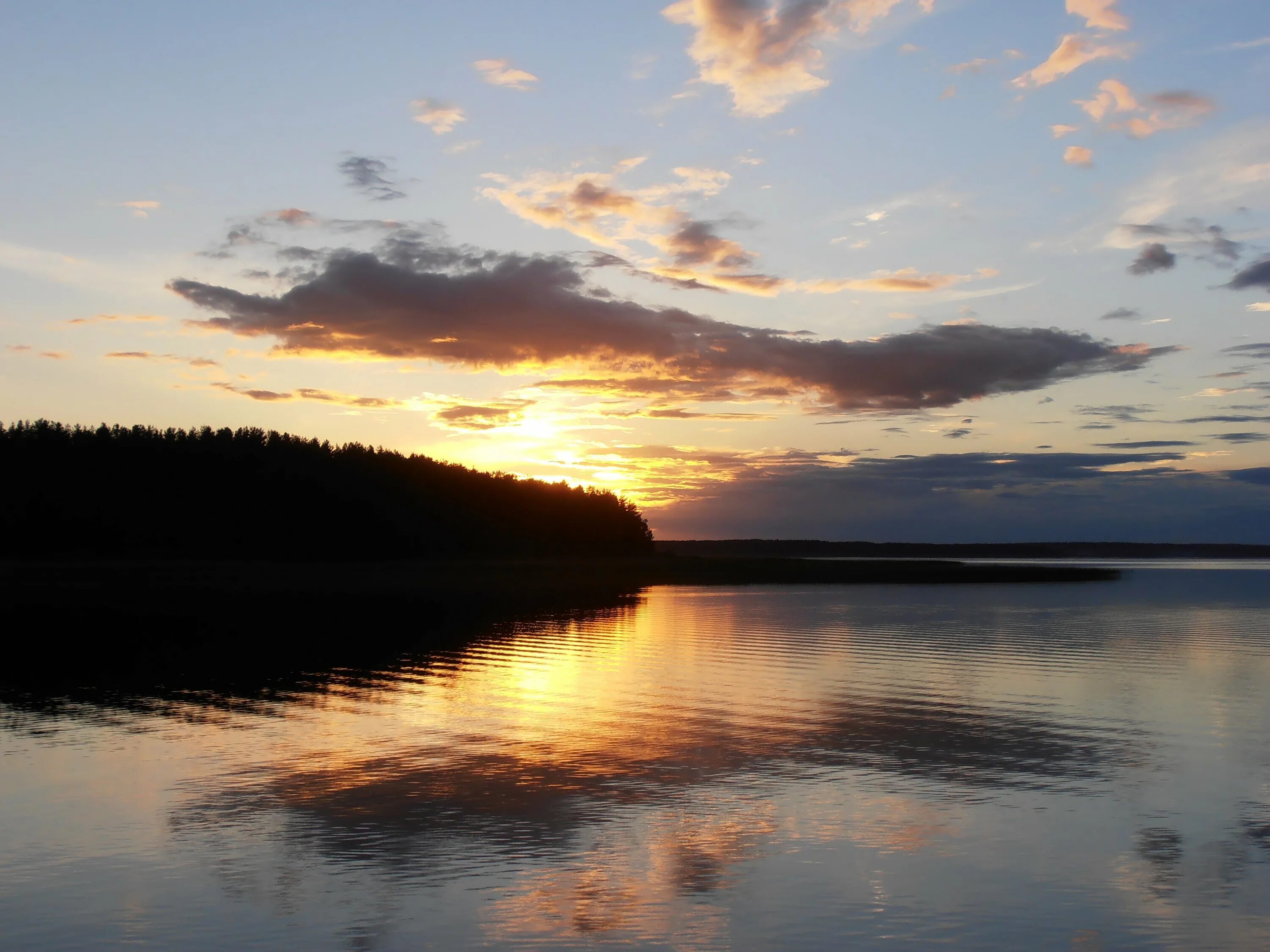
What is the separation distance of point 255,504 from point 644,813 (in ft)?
346

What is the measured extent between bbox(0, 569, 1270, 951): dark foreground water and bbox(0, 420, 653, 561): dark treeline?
84109 millimetres

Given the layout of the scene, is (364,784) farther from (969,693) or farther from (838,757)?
(969,693)

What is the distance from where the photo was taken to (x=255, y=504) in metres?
109

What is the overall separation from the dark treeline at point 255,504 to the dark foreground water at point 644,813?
84.1 metres

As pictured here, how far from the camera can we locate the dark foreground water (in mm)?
8438

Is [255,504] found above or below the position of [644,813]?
above

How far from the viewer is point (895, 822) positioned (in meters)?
11.5

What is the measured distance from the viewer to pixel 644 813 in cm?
1191

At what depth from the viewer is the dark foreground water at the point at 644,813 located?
8.44 m

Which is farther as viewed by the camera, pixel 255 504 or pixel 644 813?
pixel 255 504

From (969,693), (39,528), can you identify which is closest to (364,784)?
(969,693)

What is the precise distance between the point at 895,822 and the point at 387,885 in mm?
5621

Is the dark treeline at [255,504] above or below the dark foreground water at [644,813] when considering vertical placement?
above

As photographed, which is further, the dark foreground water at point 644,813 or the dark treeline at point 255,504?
the dark treeline at point 255,504
